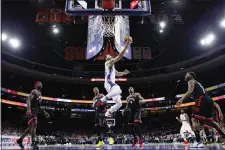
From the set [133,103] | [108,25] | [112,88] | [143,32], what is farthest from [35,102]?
[143,32]

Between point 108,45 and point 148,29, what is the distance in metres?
5.76

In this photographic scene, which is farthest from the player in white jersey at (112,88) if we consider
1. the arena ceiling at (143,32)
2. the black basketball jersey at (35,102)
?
the arena ceiling at (143,32)

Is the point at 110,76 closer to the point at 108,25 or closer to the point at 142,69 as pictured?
the point at 108,25

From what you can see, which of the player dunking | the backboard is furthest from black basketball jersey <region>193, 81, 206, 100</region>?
the backboard

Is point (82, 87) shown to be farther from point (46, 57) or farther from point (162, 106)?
point (162, 106)

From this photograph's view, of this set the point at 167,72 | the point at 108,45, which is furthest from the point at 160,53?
the point at 108,45

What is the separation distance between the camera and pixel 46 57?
2927 centimetres

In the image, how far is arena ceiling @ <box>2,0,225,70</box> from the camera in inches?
633

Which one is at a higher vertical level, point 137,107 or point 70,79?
point 70,79

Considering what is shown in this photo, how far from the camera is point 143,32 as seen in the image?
22656 mm

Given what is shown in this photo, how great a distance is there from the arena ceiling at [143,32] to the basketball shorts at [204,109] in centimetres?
1033

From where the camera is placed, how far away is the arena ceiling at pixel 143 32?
16.1 metres

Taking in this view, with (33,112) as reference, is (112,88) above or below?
above

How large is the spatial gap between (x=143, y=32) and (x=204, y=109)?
1736cm
